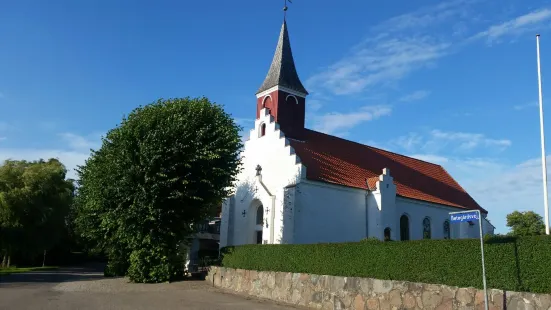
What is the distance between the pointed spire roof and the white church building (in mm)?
95

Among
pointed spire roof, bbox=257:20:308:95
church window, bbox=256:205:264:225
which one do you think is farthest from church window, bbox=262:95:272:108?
church window, bbox=256:205:264:225

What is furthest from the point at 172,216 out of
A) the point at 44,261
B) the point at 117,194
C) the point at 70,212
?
the point at 44,261

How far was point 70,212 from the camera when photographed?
161 feet

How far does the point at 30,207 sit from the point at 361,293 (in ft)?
114

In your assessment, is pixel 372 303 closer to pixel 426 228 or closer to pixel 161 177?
pixel 161 177

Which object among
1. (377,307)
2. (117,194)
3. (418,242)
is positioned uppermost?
(117,194)

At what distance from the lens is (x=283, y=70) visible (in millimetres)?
38094

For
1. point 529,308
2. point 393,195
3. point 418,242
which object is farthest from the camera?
point 393,195

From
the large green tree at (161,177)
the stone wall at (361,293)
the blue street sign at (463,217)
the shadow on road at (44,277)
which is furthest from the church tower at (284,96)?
the blue street sign at (463,217)

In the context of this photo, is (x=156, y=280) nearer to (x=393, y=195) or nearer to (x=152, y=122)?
(x=152, y=122)

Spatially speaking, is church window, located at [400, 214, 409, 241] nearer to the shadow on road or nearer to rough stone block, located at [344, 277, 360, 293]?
rough stone block, located at [344, 277, 360, 293]

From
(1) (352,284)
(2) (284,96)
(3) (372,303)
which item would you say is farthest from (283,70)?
(3) (372,303)

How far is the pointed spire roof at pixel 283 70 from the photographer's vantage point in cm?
3738

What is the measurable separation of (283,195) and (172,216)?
8195mm
